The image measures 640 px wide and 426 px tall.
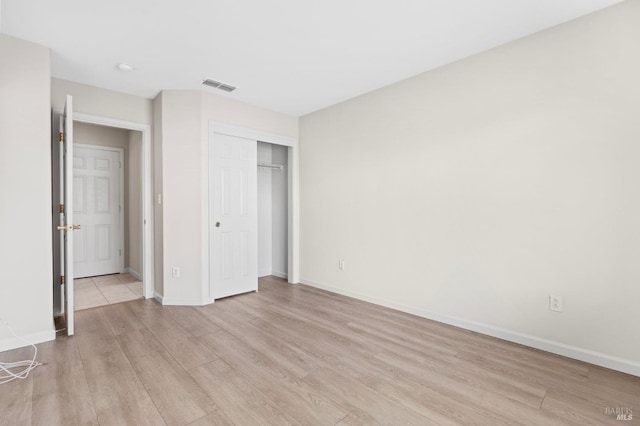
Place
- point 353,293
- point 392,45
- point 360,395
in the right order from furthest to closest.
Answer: point 353,293, point 392,45, point 360,395

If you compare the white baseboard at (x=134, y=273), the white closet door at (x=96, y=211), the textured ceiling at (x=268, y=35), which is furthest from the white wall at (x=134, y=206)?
the textured ceiling at (x=268, y=35)

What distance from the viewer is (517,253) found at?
8.36 feet

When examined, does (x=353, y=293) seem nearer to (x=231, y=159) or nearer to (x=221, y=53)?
(x=231, y=159)

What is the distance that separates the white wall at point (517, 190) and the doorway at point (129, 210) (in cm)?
262

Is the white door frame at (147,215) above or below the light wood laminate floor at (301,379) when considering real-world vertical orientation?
above

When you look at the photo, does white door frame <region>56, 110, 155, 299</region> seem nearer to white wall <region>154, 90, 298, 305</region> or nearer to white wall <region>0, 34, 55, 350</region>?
white wall <region>154, 90, 298, 305</region>

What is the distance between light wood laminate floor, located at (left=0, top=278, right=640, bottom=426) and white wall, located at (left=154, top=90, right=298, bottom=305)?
61 cm

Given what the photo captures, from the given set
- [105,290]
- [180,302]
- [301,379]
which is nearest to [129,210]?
[105,290]

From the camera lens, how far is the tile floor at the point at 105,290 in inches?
144

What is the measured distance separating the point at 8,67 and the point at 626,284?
195 inches

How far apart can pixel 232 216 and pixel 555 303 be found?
348 centimetres

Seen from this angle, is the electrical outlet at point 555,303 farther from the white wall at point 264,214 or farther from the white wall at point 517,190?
the white wall at point 264,214

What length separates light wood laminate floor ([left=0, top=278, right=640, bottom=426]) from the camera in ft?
5.49

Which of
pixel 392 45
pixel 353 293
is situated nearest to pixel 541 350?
pixel 353 293
